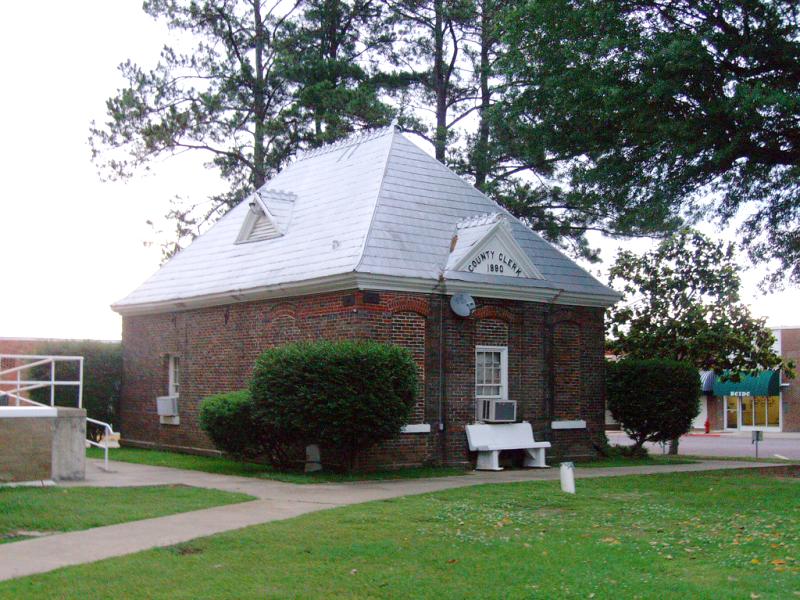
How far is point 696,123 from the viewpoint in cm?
1953

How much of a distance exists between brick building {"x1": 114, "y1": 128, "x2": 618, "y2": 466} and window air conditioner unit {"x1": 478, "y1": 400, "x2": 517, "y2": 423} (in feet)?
0.25

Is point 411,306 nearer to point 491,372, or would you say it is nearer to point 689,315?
point 491,372

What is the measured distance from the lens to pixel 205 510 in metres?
13.7

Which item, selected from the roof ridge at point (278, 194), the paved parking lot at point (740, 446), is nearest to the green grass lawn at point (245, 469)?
the roof ridge at point (278, 194)

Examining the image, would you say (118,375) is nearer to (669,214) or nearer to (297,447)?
(297,447)

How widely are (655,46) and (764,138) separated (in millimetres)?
3110

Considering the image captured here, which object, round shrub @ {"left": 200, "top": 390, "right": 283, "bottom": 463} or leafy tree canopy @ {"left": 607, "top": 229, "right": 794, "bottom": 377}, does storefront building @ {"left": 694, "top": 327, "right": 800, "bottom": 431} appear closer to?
leafy tree canopy @ {"left": 607, "top": 229, "right": 794, "bottom": 377}

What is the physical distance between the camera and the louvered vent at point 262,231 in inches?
952

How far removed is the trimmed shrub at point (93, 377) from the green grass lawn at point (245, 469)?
3.63 m

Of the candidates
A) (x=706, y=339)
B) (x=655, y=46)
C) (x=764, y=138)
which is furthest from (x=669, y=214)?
(x=706, y=339)

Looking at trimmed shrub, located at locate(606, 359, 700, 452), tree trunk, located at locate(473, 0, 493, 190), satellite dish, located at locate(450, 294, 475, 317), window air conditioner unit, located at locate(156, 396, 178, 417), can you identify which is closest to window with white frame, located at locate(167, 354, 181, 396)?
window air conditioner unit, located at locate(156, 396, 178, 417)

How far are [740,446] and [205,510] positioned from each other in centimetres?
3137

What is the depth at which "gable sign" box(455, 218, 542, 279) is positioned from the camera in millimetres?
21344

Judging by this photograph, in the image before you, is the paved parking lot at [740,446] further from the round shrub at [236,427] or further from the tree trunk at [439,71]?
the round shrub at [236,427]
